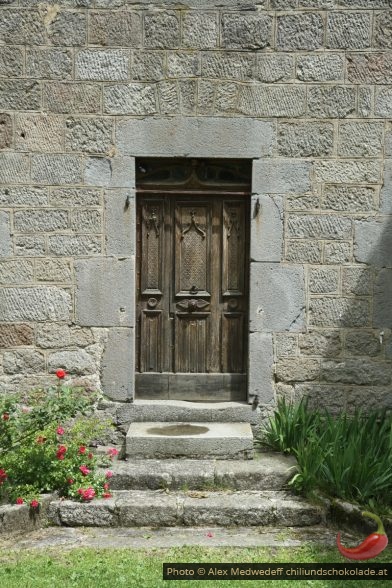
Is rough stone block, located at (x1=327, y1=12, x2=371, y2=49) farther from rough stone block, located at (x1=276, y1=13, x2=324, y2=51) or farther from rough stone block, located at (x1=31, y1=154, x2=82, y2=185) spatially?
rough stone block, located at (x1=31, y1=154, x2=82, y2=185)

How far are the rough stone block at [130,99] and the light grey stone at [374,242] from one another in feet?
6.11

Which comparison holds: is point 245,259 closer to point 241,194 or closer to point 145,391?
point 241,194

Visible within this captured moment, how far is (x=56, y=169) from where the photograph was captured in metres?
5.73

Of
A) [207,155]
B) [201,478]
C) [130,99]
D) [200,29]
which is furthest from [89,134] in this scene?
[201,478]

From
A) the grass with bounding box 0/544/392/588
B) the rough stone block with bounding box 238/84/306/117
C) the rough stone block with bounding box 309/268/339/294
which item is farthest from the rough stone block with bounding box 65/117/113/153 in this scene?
the grass with bounding box 0/544/392/588

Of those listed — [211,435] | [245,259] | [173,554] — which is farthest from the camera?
[245,259]

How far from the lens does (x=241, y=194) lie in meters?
5.87

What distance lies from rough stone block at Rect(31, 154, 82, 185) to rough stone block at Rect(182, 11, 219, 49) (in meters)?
1.26

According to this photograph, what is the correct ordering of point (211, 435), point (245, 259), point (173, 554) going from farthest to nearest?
point (245, 259), point (211, 435), point (173, 554)

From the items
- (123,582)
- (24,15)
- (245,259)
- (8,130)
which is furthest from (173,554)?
(24,15)

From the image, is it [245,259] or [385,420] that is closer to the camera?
[385,420]

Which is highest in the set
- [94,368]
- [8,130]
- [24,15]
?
[24,15]

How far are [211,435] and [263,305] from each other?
1091 mm

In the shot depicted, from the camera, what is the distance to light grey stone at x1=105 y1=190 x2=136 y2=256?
5.73 m
